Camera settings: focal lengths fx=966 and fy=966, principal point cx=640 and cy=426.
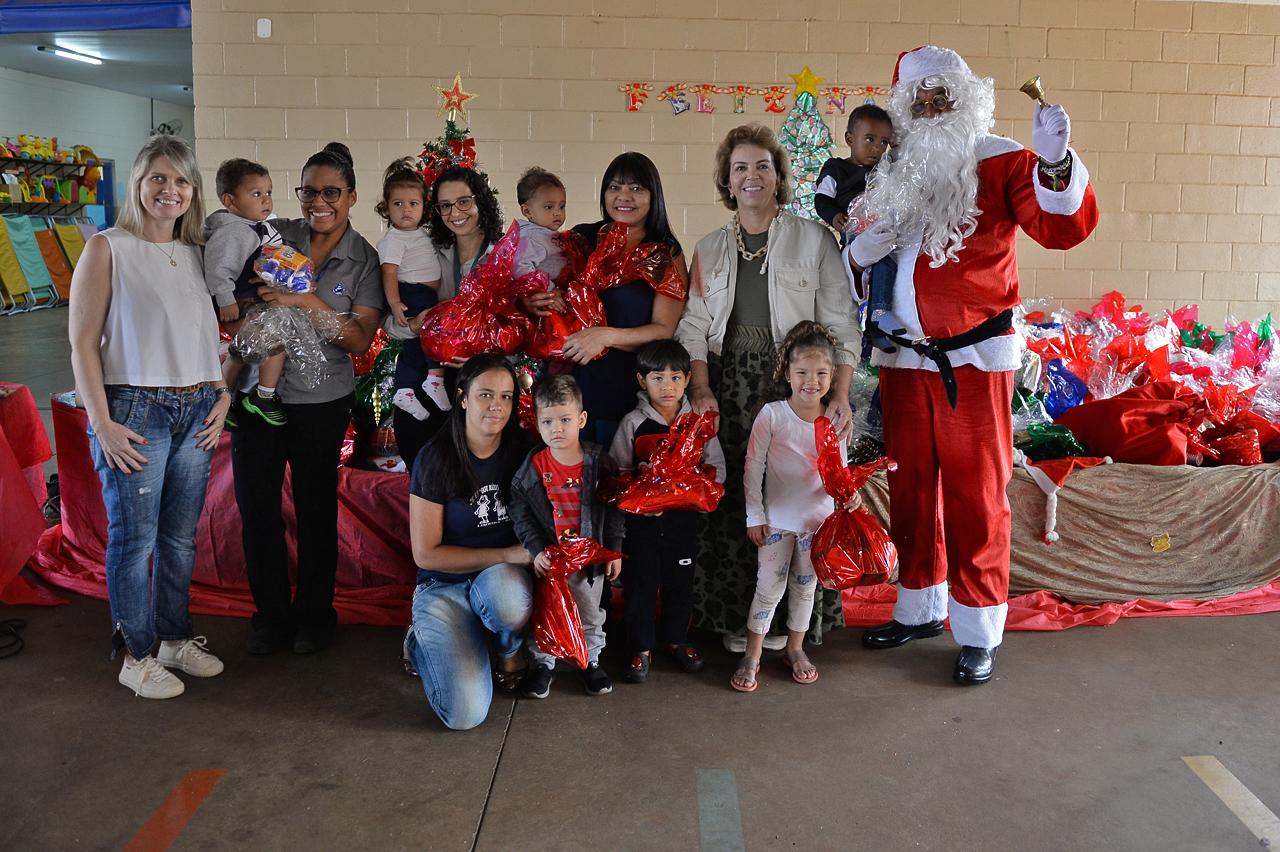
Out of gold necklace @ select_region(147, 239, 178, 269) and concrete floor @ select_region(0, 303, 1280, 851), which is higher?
gold necklace @ select_region(147, 239, 178, 269)

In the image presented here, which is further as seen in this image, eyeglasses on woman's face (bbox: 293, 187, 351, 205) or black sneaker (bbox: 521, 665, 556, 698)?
eyeglasses on woman's face (bbox: 293, 187, 351, 205)

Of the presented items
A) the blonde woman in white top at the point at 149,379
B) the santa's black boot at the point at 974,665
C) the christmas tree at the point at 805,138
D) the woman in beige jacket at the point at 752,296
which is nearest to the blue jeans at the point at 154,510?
the blonde woman in white top at the point at 149,379

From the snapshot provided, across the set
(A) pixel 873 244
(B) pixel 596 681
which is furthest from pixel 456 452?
(A) pixel 873 244

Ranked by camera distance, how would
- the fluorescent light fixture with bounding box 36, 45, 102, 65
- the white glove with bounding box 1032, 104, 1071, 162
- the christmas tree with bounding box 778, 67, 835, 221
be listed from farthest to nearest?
the fluorescent light fixture with bounding box 36, 45, 102, 65 < the christmas tree with bounding box 778, 67, 835, 221 < the white glove with bounding box 1032, 104, 1071, 162

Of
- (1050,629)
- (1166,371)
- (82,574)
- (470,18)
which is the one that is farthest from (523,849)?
(470,18)

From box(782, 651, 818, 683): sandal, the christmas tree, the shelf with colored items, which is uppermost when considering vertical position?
the shelf with colored items

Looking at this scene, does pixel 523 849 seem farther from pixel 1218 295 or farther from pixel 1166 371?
pixel 1218 295

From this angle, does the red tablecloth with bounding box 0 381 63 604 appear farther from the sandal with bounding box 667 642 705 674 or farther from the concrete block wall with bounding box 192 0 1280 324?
the concrete block wall with bounding box 192 0 1280 324

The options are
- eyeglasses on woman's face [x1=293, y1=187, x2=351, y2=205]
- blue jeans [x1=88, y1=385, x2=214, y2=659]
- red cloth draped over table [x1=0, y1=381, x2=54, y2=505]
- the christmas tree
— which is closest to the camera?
blue jeans [x1=88, y1=385, x2=214, y2=659]

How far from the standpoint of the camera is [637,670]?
8.96 ft

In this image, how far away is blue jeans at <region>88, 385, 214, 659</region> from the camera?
2490 mm

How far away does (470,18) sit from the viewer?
5281mm

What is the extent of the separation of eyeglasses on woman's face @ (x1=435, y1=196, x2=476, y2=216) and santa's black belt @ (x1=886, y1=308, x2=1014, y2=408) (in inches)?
53.1

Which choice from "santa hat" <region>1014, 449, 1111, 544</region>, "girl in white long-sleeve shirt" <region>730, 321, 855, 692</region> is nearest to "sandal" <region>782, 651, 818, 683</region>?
"girl in white long-sleeve shirt" <region>730, 321, 855, 692</region>
